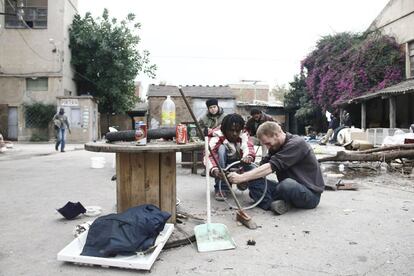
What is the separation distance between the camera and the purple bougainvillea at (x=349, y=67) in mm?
19094

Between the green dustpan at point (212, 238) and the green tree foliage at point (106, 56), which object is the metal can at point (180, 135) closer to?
the green dustpan at point (212, 238)

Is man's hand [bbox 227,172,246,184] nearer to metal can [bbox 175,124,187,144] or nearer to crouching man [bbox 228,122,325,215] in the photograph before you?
crouching man [bbox 228,122,325,215]

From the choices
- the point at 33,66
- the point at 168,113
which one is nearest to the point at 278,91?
the point at 33,66

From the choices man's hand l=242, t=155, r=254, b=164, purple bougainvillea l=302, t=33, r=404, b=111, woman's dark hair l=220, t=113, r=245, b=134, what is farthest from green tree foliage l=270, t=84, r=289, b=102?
man's hand l=242, t=155, r=254, b=164

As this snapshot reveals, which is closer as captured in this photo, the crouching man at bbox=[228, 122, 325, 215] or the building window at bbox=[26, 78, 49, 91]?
the crouching man at bbox=[228, 122, 325, 215]

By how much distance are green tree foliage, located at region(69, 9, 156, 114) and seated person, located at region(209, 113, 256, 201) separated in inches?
802

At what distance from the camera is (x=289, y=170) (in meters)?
3.95

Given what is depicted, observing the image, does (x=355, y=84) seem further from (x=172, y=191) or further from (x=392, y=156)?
(x=172, y=191)

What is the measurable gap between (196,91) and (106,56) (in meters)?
8.77

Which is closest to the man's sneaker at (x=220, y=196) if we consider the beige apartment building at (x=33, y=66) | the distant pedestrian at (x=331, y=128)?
the distant pedestrian at (x=331, y=128)

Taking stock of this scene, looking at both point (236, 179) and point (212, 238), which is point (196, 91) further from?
point (212, 238)

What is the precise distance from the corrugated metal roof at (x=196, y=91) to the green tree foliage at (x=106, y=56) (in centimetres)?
411

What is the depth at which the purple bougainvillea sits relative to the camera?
19.1 metres

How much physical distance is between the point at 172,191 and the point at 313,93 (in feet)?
75.1
